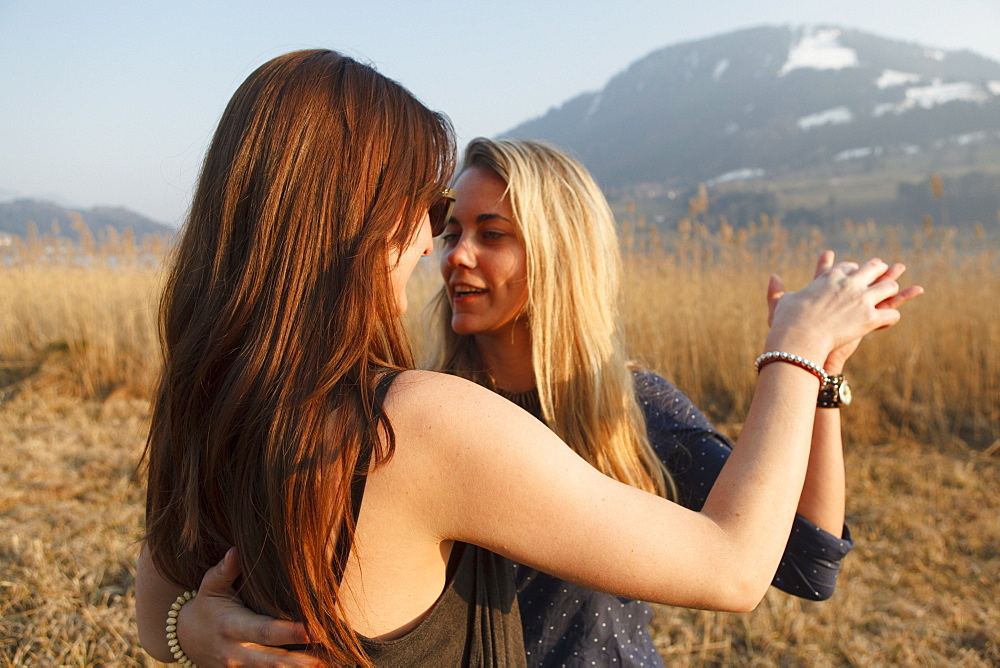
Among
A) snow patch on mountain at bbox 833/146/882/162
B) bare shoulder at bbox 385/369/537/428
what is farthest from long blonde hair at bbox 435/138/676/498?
snow patch on mountain at bbox 833/146/882/162

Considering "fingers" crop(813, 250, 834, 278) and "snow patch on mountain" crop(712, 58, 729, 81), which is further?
"snow patch on mountain" crop(712, 58, 729, 81)

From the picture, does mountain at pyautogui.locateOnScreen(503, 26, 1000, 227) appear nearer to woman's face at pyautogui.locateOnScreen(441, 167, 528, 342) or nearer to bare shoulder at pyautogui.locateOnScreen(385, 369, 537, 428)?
woman's face at pyautogui.locateOnScreen(441, 167, 528, 342)

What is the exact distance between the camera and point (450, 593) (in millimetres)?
1003

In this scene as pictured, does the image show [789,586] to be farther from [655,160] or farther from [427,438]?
[655,160]

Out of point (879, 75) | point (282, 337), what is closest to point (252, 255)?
point (282, 337)

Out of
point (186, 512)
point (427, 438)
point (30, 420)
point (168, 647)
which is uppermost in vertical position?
point (427, 438)

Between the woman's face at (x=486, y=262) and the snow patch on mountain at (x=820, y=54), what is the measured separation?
164 m

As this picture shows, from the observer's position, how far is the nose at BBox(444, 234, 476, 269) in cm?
179

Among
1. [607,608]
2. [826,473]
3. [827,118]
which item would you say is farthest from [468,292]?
[827,118]

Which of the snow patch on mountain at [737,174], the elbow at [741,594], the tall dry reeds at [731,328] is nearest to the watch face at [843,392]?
the elbow at [741,594]

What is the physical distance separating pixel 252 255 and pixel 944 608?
3.66 m

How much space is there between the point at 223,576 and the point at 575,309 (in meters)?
1.08

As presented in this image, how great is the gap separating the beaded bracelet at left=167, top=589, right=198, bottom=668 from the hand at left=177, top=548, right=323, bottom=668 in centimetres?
9

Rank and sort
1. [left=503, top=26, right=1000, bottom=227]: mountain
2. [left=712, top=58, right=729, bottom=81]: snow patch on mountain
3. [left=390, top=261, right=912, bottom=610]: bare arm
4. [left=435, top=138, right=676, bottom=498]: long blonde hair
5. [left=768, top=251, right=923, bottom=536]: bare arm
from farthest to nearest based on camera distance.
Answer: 1. [left=712, top=58, right=729, bottom=81]: snow patch on mountain
2. [left=503, top=26, right=1000, bottom=227]: mountain
3. [left=435, top=138, right=676, bottom=498]: long blonde hair
4. [left=768, top=251, right=923, bottom=536]: bare arm
5. [left=390, top=261, right=912, bottom=610]: bare arm
